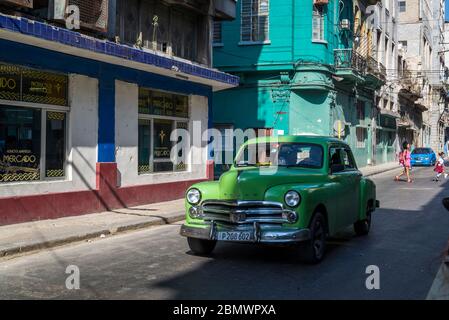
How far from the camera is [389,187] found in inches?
835

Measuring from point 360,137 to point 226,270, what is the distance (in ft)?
93.1

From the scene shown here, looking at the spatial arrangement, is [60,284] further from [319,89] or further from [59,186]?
[319,89]

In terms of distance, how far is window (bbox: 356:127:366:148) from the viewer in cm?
3317

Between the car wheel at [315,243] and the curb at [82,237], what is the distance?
4277mm

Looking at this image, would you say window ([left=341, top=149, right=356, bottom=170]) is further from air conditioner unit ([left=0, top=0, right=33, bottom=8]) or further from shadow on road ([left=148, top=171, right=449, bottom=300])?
air conditioner unit ([left=0, top=0, right=33, bottom=8])

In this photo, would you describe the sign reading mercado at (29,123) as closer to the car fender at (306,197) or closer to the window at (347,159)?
the car fender at (306,197)

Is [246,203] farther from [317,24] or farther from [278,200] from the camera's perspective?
[317,24]

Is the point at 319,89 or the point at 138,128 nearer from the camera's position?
the point at 138,128

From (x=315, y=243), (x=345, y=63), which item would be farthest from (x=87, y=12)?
(x=345, y=63)

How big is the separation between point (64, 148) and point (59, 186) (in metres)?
0.90

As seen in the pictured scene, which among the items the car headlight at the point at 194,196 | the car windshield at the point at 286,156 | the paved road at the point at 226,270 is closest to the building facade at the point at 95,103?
the paved road at the point at 226,270

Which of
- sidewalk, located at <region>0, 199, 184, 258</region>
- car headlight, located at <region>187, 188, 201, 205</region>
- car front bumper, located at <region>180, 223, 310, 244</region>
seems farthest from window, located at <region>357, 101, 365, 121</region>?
car front bumper, located at <region>180, 223, 310, 244</region>

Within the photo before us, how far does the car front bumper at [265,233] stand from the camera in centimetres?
688
